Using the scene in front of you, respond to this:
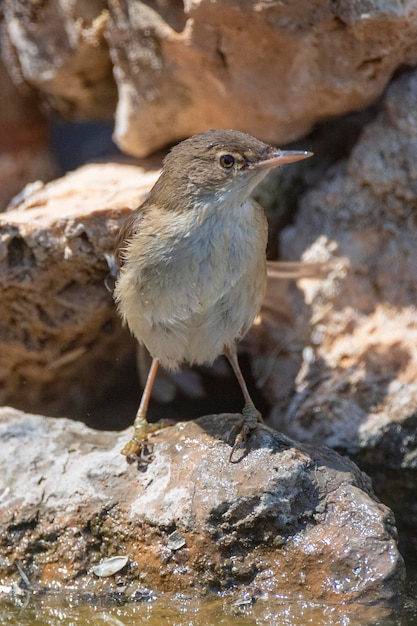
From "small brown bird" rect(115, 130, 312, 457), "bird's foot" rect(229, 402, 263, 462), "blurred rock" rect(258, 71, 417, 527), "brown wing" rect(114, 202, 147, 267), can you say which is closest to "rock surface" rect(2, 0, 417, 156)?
"blurred rock" rect(258, 71, 417, 527)

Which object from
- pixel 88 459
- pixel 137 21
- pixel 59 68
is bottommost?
pixel 88 459

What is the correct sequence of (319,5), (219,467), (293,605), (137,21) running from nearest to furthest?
(293,605), (219,467), (319,5), (137,21)

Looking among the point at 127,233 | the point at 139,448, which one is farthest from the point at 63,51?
the point at 139,448

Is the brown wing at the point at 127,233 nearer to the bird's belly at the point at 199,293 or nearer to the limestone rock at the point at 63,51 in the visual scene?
the bird's belly at the point at 199,293

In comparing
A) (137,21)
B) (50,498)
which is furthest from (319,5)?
(50,498)

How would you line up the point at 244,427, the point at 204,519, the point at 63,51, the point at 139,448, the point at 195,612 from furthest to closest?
the point at 63,51 < the point at 139,448 < the point at 244,427 < the point at 204,519 < the point at 195,612

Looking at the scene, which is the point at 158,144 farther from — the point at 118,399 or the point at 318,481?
the point at 318,481

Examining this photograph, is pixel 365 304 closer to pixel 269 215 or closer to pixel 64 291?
pixel 269 215
